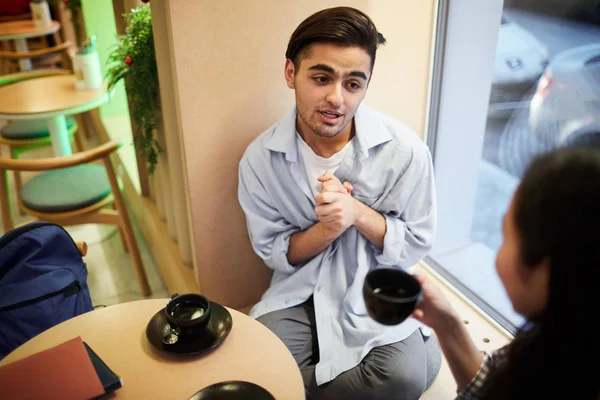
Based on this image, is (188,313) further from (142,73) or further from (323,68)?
(142,73)

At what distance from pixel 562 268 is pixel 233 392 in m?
0.61

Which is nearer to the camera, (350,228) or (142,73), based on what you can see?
(350,228)

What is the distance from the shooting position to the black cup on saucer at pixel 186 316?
109cm

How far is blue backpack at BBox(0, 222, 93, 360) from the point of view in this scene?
52.9 inches

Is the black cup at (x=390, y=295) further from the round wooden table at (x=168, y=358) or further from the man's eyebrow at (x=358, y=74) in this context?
the man's eyebrow at (x=358, y=74)

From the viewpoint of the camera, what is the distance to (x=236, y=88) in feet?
5.48

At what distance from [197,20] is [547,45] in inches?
57.3

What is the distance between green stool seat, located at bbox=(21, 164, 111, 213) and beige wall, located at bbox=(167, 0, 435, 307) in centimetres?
75

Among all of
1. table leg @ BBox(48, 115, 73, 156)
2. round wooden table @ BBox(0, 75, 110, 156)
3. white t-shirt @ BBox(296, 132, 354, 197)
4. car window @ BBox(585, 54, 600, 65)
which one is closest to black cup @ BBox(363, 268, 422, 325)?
white t-shirt @ BBox(296, 132, 354, 197)

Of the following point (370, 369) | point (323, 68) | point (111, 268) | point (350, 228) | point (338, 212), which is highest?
point (323, 68)

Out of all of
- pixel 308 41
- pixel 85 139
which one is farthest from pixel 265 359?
pixel 85 139

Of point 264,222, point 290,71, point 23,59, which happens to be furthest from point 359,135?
point 23,59

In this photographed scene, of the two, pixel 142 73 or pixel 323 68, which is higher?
pixel 323 68

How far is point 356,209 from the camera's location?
1.50 meters
